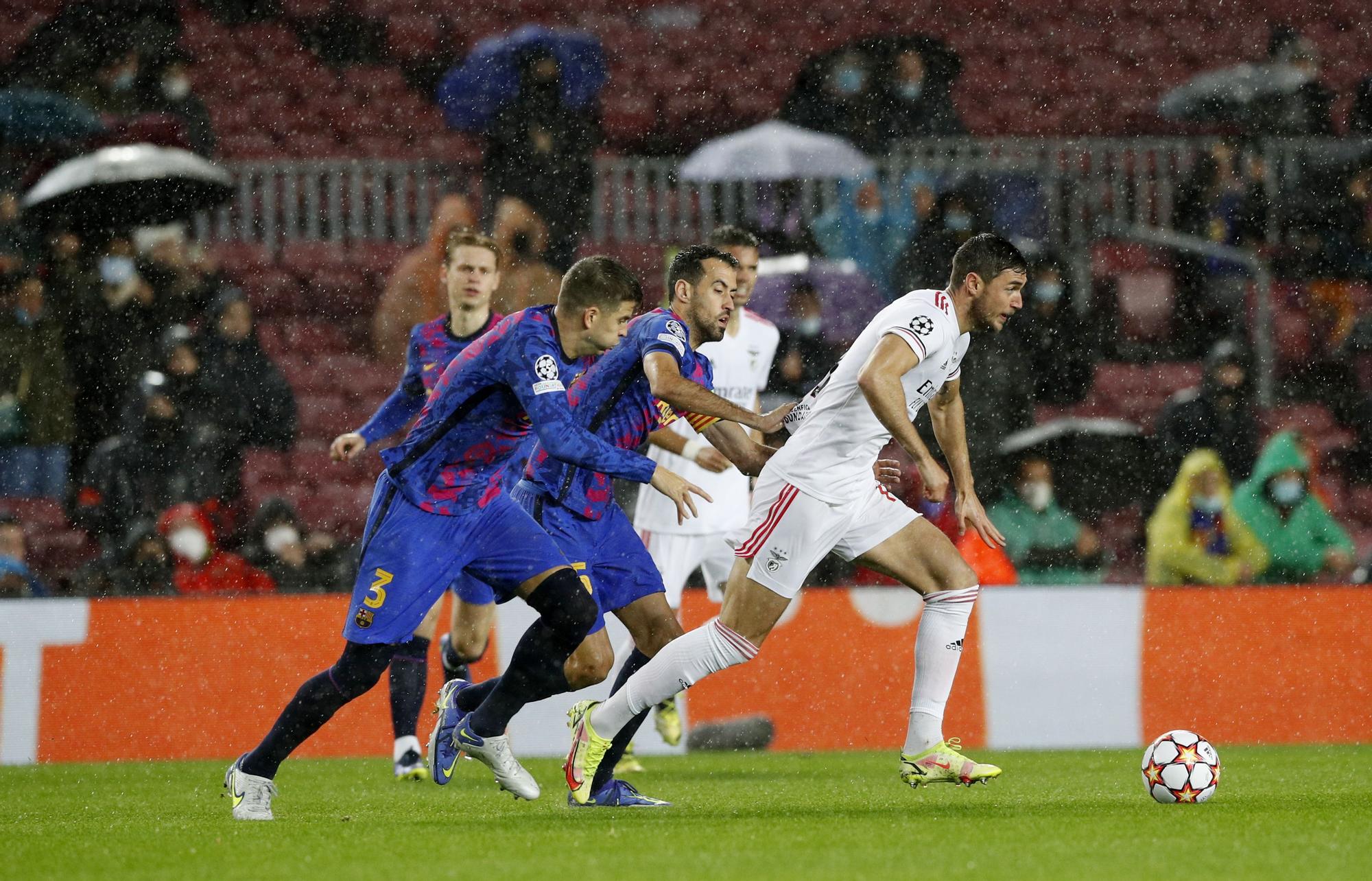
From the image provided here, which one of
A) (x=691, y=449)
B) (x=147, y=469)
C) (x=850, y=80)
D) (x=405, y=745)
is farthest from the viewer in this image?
(x=850, y=80)

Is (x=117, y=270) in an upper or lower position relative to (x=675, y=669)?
upper

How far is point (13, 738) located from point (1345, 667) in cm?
708

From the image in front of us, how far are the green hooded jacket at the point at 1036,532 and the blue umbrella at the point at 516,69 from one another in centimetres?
498

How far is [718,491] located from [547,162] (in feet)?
18.4

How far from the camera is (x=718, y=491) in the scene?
29.4 ft

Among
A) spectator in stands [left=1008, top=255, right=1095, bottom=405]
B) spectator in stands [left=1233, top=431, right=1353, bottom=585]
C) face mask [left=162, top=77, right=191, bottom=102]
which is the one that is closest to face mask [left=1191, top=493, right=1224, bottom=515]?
spectator in stands [left=1233, top=431, right=1353, bottom=585]

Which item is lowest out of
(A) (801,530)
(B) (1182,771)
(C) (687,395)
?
(B) (1182,771)

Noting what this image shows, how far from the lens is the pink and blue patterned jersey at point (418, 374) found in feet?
25.6

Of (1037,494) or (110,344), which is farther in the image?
(110,344)

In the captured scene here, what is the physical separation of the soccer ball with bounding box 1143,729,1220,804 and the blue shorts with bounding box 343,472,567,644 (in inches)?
87.7

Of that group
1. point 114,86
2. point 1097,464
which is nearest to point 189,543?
point 114,86

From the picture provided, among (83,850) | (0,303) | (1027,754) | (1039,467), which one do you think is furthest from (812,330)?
(83,850)

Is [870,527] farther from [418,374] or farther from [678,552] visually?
[418,374]

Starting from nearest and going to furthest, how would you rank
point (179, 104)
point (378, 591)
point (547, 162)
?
point (378, 591) < point (547, 162) < point (179, 104)
